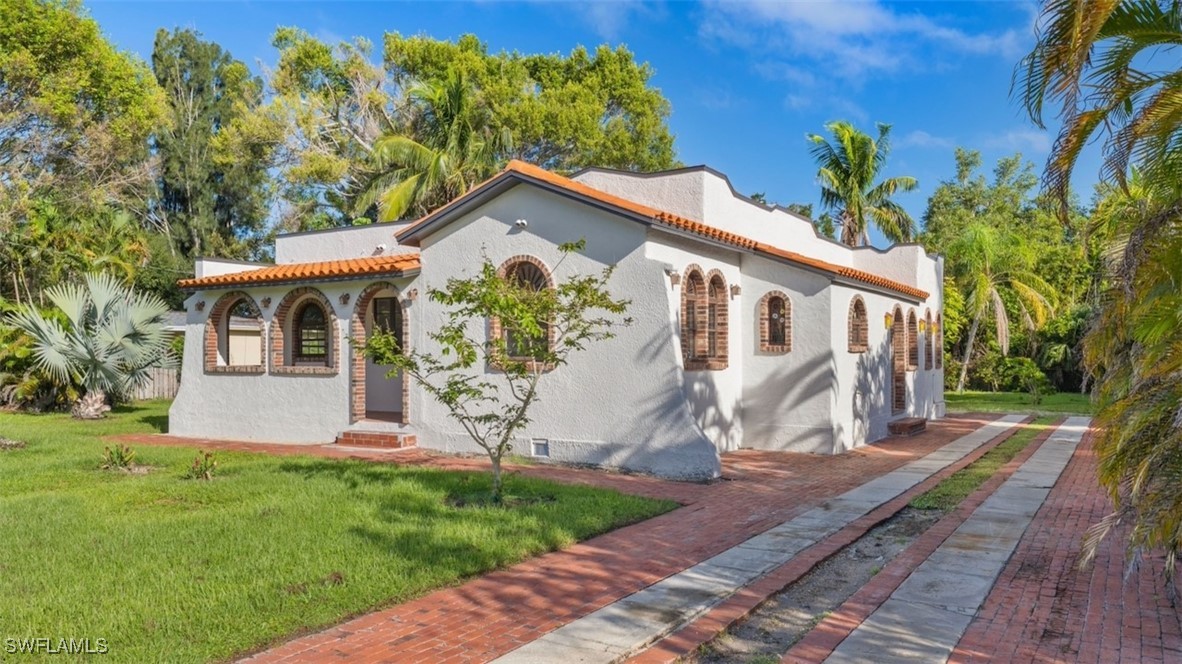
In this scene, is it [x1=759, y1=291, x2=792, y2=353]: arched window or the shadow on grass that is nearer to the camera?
the shadow on grass

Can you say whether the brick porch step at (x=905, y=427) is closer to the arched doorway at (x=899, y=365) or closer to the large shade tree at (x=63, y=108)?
the arched doorway at (x=899, y=365)

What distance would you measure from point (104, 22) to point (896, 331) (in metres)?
28.9

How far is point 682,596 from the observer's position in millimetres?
5797

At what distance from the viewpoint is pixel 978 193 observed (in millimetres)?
43438

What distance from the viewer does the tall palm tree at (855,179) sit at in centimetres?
2692

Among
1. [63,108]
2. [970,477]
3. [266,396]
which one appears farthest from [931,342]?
[63,108]

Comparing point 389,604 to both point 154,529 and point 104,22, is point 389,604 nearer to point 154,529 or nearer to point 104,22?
point 154,529

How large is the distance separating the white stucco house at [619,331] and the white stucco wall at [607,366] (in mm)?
25

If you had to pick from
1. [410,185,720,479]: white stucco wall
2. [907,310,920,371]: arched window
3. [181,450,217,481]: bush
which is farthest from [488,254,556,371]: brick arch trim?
[907,310,920,371]: arched window

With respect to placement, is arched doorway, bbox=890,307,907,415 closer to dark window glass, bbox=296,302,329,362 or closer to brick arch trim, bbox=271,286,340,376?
brick arch trim, bbox=271,286,340,376

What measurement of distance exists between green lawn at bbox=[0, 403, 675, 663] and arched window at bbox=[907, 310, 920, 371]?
464 inches

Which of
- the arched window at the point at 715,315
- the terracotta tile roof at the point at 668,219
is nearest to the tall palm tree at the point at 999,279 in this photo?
the terracotta tile roof at the point at 668,219

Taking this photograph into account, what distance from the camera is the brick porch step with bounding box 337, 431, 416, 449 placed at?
1353cm

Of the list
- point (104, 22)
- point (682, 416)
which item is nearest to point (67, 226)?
point (104, 22)
